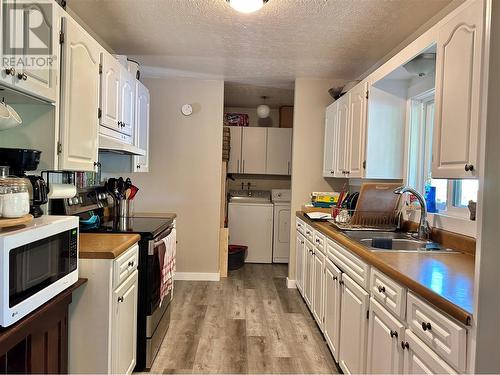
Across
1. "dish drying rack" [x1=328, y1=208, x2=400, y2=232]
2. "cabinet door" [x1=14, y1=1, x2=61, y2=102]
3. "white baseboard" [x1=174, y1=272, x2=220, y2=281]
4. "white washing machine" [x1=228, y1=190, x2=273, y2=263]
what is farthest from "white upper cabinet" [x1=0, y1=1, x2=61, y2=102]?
"white washing machine" [x1=228, y1=190, x2=273, y2=263]

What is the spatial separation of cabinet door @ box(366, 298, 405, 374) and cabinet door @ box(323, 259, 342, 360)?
50 centimetres

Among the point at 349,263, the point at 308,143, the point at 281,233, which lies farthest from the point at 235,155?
the point at 349,263

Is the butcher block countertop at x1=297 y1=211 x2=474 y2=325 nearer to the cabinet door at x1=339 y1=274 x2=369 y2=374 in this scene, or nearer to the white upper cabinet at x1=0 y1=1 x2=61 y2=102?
the cabinet door at x1=339 y1=274 x2=369 y2=374

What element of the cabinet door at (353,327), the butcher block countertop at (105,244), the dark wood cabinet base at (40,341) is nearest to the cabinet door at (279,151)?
the cabinet door at (353,327)

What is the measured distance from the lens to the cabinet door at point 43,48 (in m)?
1.44

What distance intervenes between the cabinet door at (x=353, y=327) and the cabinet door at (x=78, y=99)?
1.68m

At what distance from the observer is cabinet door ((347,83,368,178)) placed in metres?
2.79

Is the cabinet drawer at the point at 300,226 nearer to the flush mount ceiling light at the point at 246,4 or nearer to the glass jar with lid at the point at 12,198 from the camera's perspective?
the flush mount ceiling light at the point at 246,4

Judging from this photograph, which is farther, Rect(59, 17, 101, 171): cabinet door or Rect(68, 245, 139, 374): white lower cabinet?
Rect(59, 17, 101, 171): cabinet door

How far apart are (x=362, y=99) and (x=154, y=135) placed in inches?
94.9

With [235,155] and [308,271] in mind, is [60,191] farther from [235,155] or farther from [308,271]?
[235,155]

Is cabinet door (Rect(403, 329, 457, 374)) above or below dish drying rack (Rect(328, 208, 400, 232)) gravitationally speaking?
below

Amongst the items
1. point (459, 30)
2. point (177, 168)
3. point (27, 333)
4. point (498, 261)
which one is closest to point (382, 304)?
point (498, 261)

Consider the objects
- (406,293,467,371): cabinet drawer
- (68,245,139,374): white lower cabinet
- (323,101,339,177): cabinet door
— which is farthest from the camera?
(323,101,339,177): cabinet door
